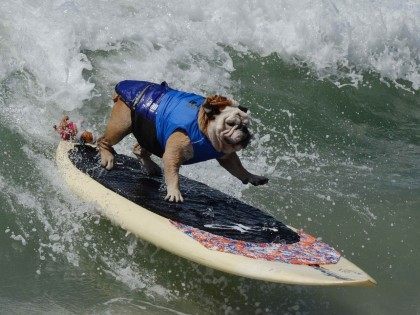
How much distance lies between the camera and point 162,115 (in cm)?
460

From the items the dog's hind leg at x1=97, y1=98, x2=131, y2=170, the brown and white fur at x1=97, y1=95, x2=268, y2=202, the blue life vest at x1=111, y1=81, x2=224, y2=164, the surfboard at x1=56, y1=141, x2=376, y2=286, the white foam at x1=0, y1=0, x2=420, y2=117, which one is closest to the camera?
the surfboard at x1=56, y1=141, x2=376, y2=286

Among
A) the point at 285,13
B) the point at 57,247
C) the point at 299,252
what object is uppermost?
the point at 285,13

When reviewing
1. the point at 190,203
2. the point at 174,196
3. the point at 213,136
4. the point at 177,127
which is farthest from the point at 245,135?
the point at 190,203

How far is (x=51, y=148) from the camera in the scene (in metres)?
5.82

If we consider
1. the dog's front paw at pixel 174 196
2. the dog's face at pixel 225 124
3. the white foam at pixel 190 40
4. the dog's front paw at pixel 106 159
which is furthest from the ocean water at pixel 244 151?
→ the dog's face at pixel 225 124

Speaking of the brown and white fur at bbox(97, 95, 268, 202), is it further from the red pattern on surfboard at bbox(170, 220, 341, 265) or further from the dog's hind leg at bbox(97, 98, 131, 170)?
the red pattern on surfboard at bbox(170, 220, 341, 265)

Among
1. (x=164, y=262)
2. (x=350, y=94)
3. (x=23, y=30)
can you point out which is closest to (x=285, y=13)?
(x=350, y=94)

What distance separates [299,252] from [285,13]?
21.3 feet

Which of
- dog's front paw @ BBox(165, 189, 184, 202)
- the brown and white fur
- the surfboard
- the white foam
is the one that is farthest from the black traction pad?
the white foam

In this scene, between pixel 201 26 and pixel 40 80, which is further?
pixel 201 26

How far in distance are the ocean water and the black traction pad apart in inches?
10.5

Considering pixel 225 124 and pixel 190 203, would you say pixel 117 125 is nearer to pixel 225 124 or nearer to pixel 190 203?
pixel 190 203

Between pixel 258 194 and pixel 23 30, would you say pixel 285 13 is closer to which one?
pixel 23 30

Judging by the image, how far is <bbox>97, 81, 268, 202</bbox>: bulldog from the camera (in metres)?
4.23
